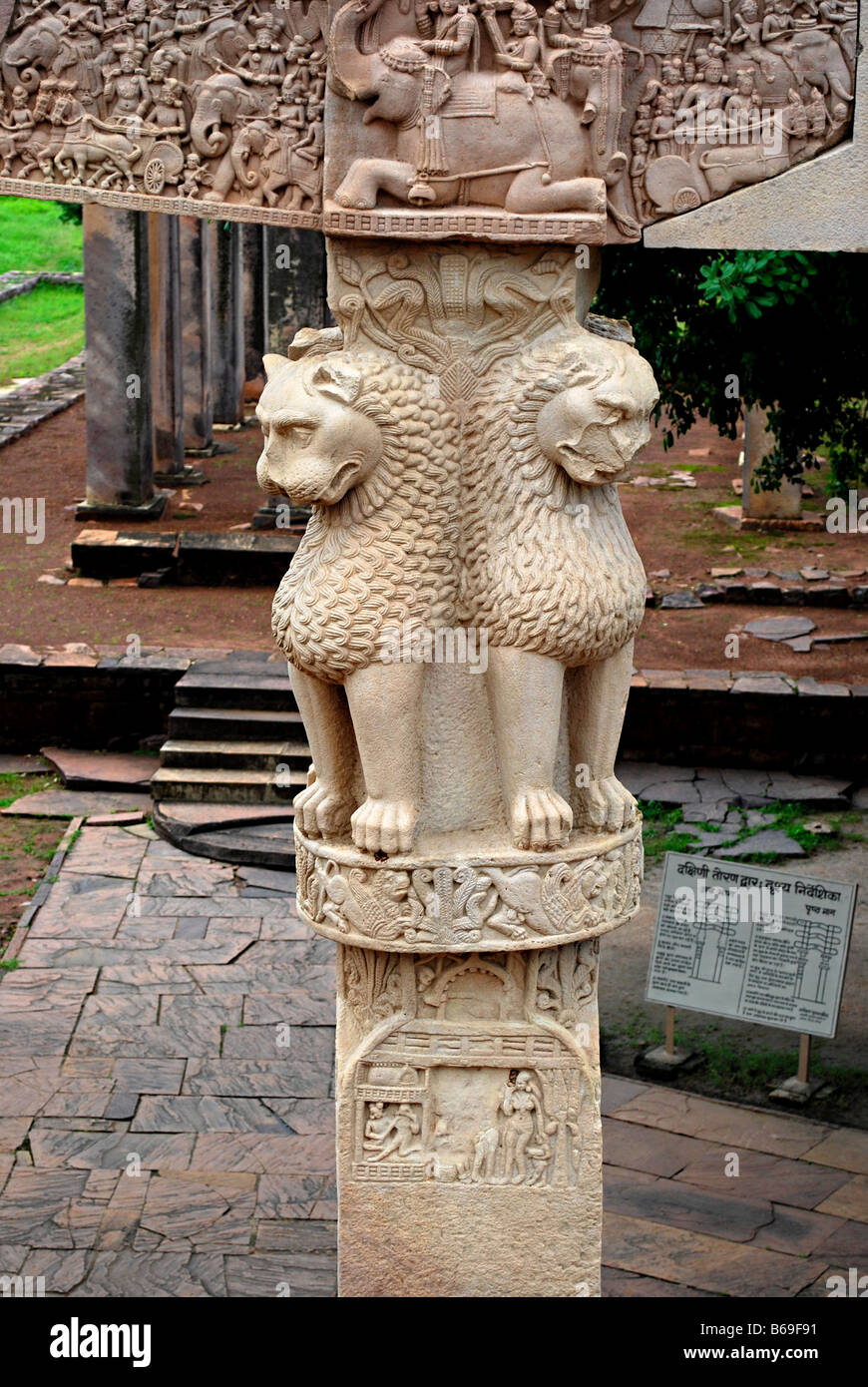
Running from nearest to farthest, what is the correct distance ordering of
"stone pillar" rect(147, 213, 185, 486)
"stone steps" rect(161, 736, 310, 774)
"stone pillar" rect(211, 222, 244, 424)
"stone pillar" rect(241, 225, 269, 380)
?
"stone steps" rect(161, 736, 310, 774) < "stone pillar" rect(147, 213, 185, 486) < "stone pillar" rect(211, 222, 244, 424) < "stone pillar" rect(241, 225, 269, 380)

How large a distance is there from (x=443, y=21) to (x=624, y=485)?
52.8 ft

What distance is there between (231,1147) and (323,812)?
323 cm

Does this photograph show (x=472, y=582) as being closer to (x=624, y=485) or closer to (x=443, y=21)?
(x=443, y=21)

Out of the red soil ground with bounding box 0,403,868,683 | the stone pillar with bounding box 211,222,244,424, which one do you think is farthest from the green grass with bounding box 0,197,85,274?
the red soil ground with bounding box 0,403,868,683

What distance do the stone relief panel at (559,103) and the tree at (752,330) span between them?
10.4 ft

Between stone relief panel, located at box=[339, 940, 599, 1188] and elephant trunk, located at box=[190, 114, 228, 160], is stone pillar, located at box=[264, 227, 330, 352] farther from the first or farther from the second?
stone relief panel, located at box=[339, 940, 599, 1188]

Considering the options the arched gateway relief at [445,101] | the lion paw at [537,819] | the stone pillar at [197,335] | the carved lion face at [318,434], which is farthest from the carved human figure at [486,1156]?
the stone pillar at [197,335]

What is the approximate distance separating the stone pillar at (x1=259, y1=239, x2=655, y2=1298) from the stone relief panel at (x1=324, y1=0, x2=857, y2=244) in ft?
0.44

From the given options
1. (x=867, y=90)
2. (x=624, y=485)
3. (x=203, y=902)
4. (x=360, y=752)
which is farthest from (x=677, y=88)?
(x=624, y=485)

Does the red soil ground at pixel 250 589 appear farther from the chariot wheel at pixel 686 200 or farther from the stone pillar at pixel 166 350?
the chariot wheel at pixel 686 200

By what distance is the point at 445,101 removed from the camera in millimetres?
3910

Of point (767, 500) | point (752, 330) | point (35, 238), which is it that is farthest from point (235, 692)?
point (35, 238)

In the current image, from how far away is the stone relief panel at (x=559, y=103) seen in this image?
3.90 metres

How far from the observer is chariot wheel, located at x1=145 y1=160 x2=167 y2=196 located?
160 inches
